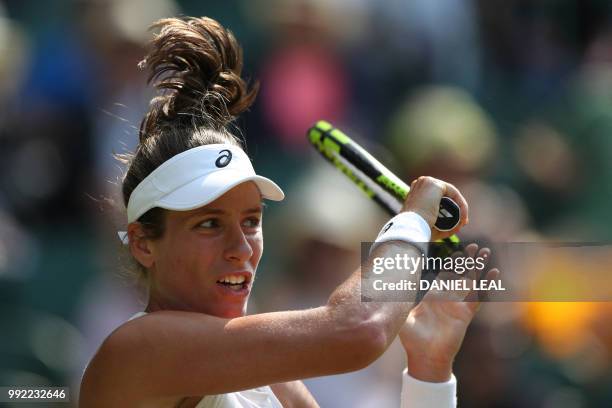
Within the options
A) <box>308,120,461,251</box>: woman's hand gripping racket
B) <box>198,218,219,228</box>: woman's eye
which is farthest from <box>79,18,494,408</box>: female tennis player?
<box>308,120,461,251</box>: woman's hand gripping racket

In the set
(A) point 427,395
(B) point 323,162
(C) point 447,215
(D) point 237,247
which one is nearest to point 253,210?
(D) point 237,247

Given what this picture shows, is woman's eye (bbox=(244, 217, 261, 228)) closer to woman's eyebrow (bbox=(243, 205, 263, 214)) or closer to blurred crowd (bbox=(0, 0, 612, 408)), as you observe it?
woman's eyebrow (bbox=(243, 205, 263, 214))

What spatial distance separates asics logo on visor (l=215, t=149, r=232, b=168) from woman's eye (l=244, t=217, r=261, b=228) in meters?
0.17

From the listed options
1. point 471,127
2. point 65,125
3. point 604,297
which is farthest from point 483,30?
point 65,125

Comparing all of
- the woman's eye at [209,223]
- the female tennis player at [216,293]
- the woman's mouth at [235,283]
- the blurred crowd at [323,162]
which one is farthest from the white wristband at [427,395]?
the blurred crowd at [323,162]

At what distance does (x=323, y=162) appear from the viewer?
4.61m

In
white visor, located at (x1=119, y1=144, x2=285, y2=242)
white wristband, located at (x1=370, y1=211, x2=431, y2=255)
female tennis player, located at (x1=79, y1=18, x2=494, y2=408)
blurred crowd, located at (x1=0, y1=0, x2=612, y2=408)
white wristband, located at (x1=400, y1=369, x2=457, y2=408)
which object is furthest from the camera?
blurred crowd, located at (x1=0, y1=0, x2=612, y2=408)

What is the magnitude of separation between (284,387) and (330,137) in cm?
84

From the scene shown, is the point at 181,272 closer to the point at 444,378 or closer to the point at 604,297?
the point at 444,378

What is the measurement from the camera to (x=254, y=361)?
2150mm

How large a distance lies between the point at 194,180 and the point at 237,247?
8.2 inches

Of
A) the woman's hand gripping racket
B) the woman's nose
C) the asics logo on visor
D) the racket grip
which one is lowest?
the woman's nose

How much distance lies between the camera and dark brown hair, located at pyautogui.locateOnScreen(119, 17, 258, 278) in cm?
255

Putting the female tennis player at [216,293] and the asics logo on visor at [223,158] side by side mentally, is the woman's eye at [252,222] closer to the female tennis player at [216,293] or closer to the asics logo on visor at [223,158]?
the female tennis player at [216,293]
